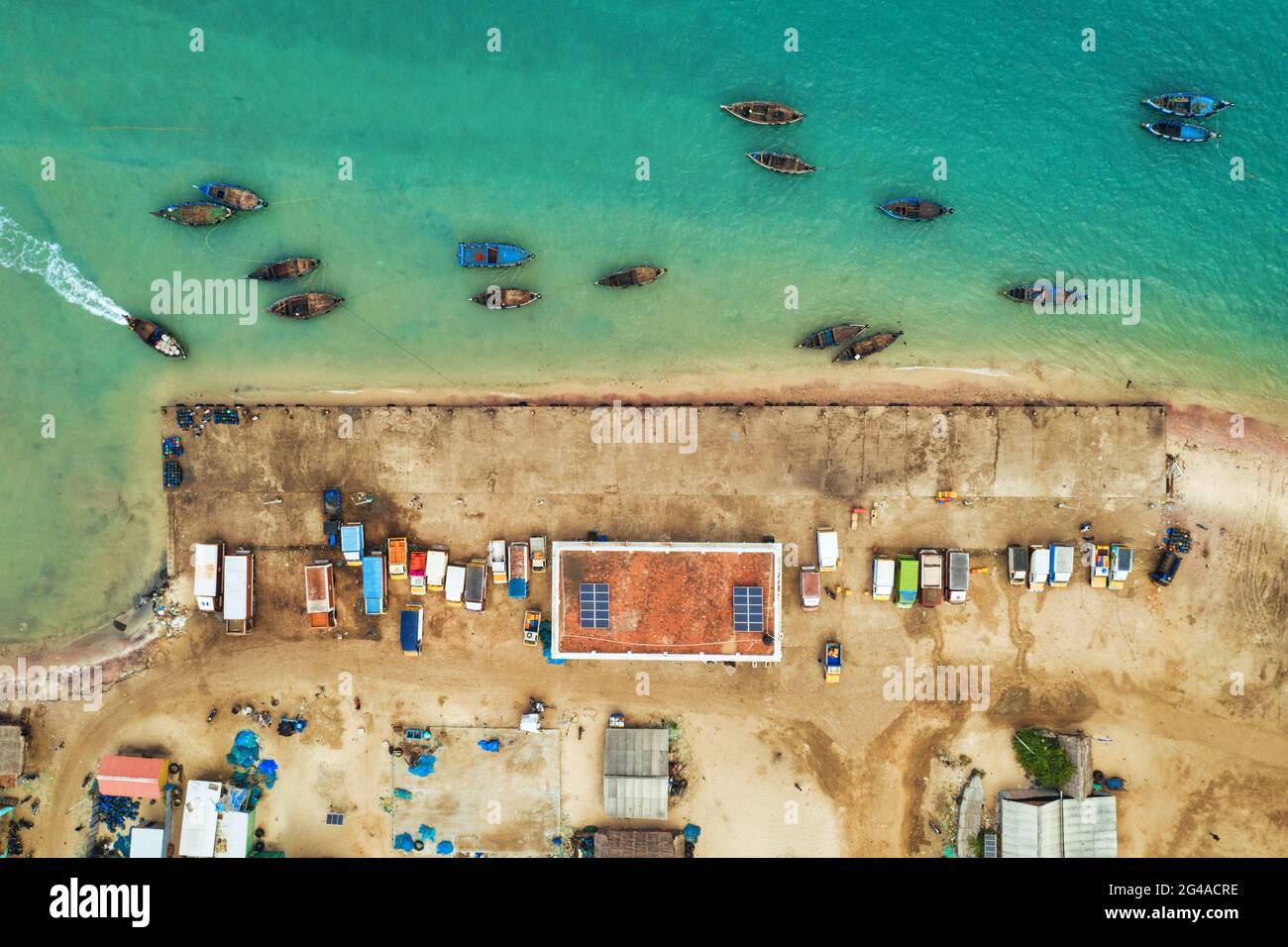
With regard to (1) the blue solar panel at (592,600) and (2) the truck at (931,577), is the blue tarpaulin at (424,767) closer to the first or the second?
(1) the blue solar panel at (592,600)

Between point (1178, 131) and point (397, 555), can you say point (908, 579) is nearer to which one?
point (397, 555)

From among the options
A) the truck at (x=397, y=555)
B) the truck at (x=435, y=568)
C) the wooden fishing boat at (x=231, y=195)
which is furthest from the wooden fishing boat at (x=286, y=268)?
the truck at (x=435, y=568)

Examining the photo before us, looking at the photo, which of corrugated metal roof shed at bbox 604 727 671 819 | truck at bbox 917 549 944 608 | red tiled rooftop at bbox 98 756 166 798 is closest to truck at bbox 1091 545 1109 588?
truck at bbox 917 549 944 608

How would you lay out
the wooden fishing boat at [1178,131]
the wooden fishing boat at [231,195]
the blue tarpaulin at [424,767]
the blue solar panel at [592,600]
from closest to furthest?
the blue solar panel at [592,600] → the wooden fishing boat at [231,195] → the wooden fishing boat at [1178,131] → the blue tarpaulin at [424,767]

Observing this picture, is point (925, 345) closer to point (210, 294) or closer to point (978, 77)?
point (978, 77)

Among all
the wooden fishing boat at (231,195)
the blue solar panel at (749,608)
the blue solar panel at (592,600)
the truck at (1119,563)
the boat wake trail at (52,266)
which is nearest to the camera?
the blue solar panel at (749,608)

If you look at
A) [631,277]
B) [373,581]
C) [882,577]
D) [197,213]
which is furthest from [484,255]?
[882,577]

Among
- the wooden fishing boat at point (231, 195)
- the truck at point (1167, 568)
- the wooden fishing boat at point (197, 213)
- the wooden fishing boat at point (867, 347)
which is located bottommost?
the truck at point (1167, 568)

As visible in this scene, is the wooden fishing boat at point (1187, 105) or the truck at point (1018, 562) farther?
the wooden fishing boat at point (1187, 105)
